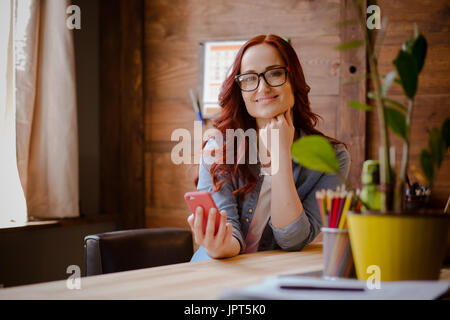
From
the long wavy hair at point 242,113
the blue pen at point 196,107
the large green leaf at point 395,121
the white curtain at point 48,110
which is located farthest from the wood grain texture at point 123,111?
the large green leaf at point 395,121

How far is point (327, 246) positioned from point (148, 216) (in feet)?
6.70

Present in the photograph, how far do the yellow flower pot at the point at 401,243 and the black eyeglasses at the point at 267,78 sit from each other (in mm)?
751

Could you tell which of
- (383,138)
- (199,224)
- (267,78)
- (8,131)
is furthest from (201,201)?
(8,131)

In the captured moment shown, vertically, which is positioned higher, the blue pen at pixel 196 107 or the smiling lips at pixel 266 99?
the blue pen at pixel 196 107

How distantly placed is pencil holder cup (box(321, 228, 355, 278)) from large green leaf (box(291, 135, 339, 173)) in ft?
0.50

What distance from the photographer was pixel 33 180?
212 centimetres

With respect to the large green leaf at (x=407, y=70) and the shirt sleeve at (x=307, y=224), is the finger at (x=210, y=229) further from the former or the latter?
the large green leaf at (x=407, y=70)

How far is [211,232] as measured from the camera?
1077 millimetres

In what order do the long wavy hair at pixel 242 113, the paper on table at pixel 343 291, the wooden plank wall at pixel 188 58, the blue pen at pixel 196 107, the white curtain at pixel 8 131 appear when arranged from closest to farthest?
1. the paper on table at pixel 343 291
2. the long wavy hair at pixel 242 113
3. the white curtain at pixel 8 131
4. the wooden plank wall at pixel 188 58
5. the blue pen at pixel 196 107

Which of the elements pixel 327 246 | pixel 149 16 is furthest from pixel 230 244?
pixel 149 16

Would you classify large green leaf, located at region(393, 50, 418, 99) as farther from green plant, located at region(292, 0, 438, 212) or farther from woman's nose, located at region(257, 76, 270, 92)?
woman's nose, located at region(257, 76, 270, 92)

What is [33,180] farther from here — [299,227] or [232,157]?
[299,227]

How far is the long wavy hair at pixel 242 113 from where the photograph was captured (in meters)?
1.48

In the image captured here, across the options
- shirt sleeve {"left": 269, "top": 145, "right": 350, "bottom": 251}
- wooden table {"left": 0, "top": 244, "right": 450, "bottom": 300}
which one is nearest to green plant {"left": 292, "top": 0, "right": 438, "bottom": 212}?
wooden table {"left": 0, "top": 244, "right": 450, "bottom": 300}
